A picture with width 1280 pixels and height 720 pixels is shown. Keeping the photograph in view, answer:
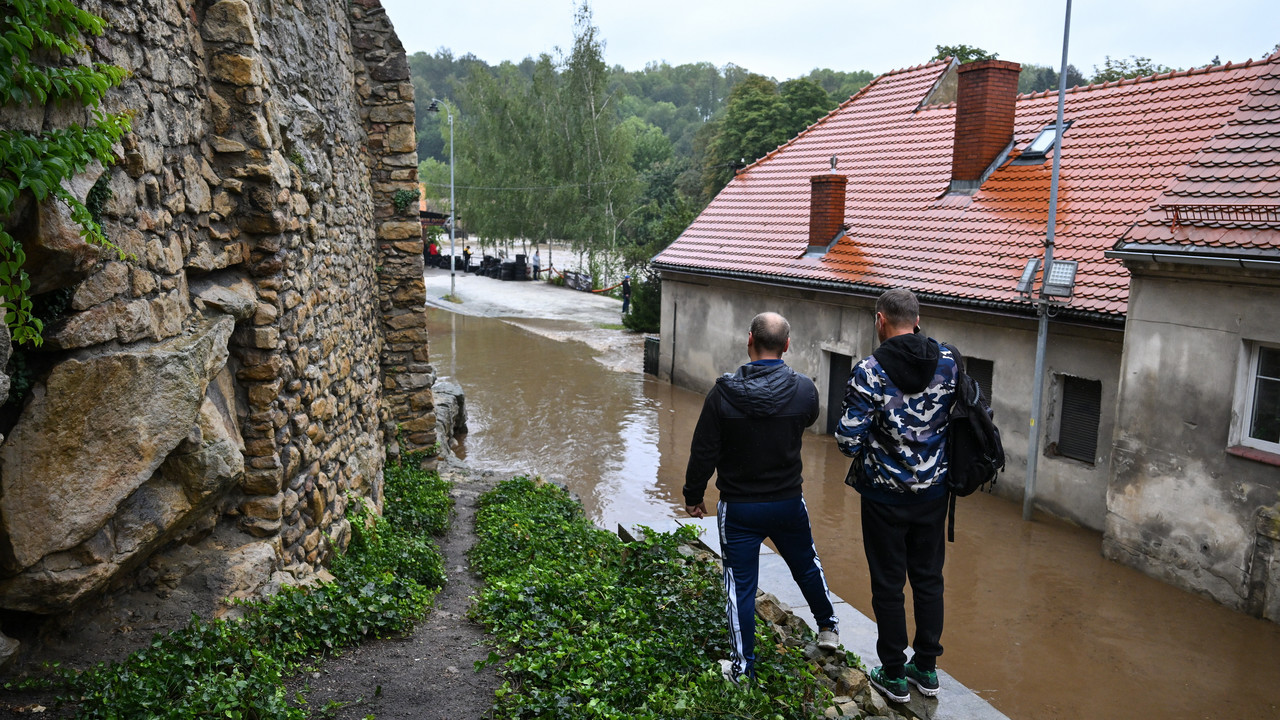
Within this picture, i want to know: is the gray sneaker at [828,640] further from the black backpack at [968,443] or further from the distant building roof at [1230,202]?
the distant building roof at [1230,202]

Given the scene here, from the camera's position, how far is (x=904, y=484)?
421cm

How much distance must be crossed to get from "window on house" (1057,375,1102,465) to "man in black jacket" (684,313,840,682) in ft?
26.6

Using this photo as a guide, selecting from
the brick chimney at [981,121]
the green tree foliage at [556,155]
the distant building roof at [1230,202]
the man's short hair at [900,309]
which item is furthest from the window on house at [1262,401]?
the green tree foliage at [556,155]

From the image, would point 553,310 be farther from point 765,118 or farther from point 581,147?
point 765,118

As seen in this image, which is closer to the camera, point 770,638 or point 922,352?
point 922,352

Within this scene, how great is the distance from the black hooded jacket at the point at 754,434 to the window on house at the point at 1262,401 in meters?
6.45

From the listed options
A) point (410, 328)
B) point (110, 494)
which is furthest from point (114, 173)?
point (410, 328)

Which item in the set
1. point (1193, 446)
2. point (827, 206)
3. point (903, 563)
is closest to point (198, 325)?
point (903, 563)

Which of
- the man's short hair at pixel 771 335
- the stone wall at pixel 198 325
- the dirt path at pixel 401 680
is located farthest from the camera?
the man's short hair at pixel 771 335

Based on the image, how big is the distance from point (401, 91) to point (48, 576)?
6.80 meters

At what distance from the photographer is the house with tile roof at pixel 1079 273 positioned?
8539 mm

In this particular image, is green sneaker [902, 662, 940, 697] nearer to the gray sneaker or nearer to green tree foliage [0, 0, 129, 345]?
the gray sneaker

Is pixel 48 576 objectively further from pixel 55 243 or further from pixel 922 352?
pixel 922 352

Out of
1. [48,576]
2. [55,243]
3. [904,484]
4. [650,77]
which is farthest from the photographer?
[650,77]
